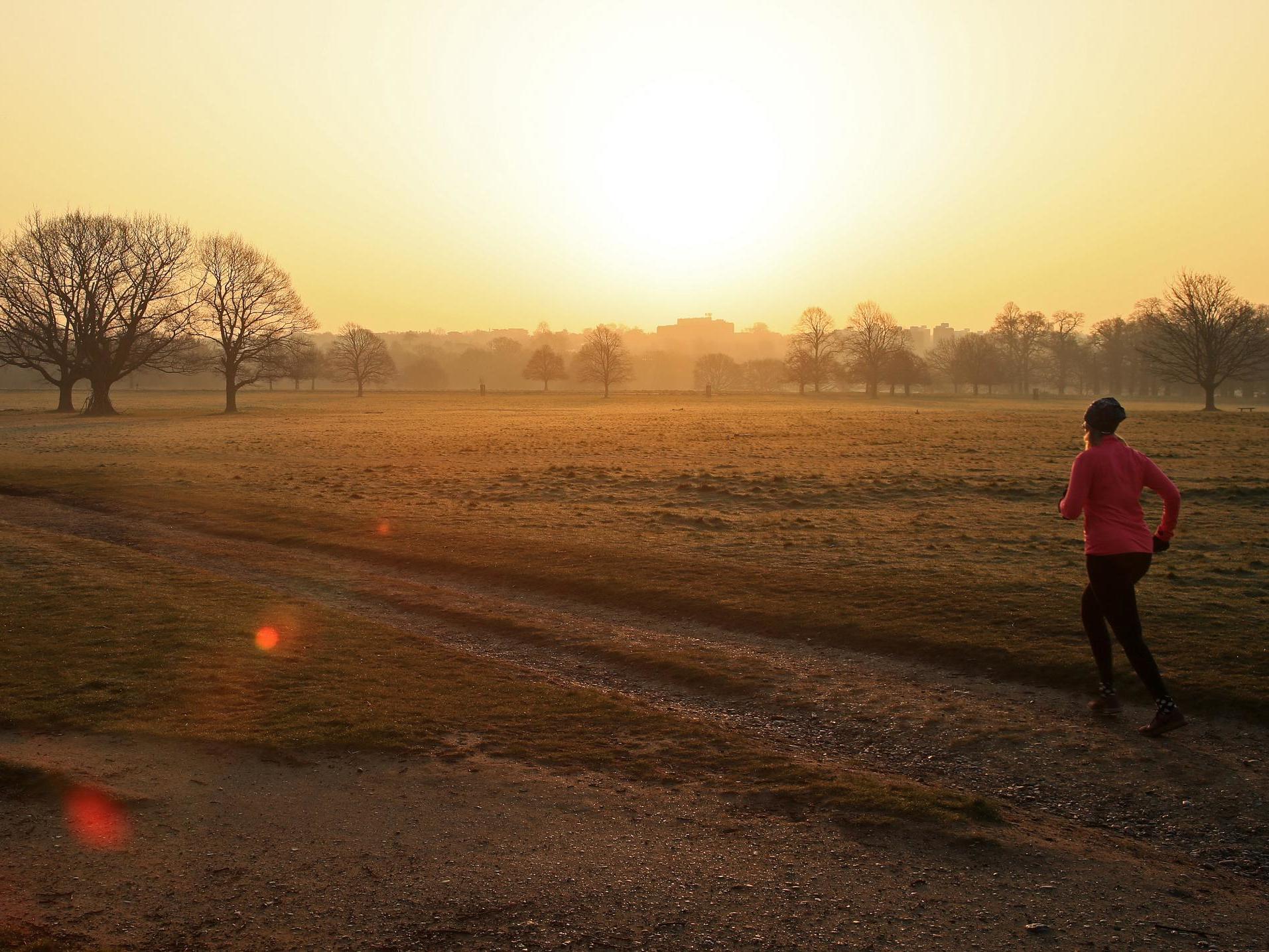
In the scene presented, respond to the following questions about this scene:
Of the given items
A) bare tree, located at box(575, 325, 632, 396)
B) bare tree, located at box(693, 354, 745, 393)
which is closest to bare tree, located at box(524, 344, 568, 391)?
bare tree, located at box(575, 325, 632, 396)

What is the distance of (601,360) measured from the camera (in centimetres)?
12269

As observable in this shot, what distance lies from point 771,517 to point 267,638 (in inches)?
462

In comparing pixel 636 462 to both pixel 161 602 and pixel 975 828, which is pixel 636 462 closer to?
pixel 161 602

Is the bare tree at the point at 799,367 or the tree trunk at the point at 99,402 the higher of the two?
the bare tree at the point at 799,367

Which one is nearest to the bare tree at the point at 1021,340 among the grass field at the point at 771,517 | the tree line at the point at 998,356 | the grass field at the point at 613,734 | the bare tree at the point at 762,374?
the tree line at the point at 998,356

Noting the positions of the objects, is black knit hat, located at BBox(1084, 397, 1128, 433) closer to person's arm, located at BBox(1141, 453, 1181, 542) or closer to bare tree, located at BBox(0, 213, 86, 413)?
person's arm, located at BBox(1141, 453, 1181, 542)

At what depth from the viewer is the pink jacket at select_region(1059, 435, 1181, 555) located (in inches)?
305

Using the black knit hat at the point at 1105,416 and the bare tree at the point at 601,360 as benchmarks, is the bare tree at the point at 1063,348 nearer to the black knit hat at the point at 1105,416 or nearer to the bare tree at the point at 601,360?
the bare tree at the point at 601,360

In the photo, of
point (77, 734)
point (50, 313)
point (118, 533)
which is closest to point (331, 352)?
point (50, 313)

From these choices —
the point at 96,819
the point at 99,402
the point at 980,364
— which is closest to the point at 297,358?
the point at 99,402

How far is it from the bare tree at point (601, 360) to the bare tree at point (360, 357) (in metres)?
25.4

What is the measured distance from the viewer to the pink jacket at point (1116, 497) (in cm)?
776

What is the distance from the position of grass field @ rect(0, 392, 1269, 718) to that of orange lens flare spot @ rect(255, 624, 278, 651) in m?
4.14

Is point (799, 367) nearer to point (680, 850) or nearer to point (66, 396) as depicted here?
point (66, 396)
